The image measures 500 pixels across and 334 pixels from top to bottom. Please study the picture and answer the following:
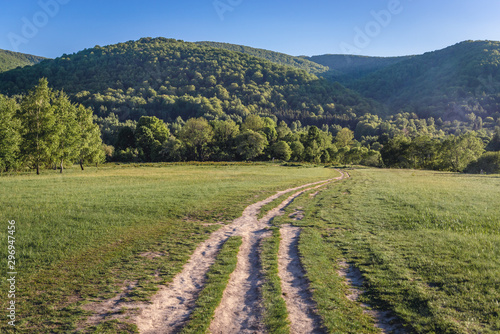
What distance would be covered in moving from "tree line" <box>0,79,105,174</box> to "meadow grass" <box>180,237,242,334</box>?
45596 millimetres

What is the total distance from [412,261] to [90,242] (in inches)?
572

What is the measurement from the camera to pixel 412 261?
1109 centimetres

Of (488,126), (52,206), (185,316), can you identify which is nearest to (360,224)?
(185,316)

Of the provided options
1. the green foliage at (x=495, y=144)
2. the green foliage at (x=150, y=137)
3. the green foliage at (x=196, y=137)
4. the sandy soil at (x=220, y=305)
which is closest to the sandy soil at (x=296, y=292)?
the sandy soil at (x=220, y=305)

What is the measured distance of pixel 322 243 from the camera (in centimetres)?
1386

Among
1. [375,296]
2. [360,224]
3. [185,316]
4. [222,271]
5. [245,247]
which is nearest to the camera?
[185,316]

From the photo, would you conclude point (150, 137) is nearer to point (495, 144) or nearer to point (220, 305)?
point (220, 305)

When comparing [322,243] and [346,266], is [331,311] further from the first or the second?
[322,243]

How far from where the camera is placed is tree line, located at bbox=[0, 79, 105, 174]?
138 feet

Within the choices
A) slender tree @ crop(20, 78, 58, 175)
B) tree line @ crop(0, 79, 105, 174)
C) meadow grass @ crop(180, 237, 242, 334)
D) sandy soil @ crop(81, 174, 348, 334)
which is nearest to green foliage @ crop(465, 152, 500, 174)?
sandy soil @ crop(81, 174, 348, 334)

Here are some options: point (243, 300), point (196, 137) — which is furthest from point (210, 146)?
point (243, 300)

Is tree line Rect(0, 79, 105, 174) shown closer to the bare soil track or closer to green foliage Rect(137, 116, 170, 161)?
green foliage Rect(137, 116, 170, 161)

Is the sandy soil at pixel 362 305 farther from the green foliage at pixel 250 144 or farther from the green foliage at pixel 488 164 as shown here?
the green foliage at pixel 488 164

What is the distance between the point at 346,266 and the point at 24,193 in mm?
27471
